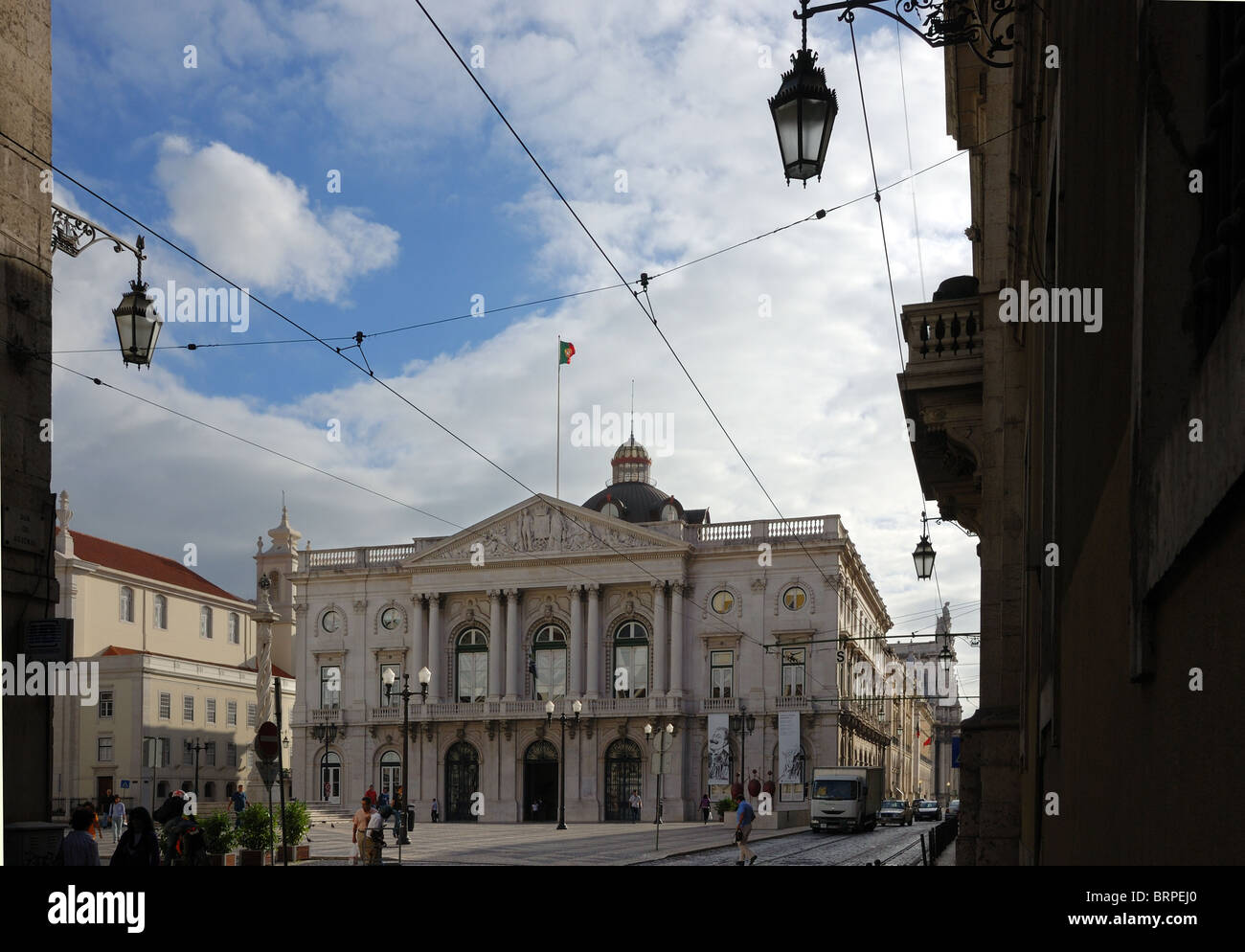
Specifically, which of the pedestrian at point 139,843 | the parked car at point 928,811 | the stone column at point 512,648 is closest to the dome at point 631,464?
the stone column at point 512,648

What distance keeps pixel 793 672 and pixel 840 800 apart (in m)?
19.4

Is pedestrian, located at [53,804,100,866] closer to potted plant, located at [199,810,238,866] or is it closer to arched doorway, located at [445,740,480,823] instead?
potted plant, located at [199,810,238,866]

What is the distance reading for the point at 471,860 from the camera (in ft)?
108

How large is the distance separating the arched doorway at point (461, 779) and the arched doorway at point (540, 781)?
3.15m

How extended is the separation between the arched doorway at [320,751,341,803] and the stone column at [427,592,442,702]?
7.31 m

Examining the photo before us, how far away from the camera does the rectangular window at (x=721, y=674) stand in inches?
2788

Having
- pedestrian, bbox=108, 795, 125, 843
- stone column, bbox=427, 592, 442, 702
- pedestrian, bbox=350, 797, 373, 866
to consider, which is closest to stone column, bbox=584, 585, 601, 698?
stone column, bbox=427, 592, 442, 702

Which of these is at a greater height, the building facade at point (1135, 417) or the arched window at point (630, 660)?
the building facade at point (1135, 417)

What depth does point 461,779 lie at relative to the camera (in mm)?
74125

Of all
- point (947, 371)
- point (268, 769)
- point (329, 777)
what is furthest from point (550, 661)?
point (947, 371)

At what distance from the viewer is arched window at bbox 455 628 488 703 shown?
247ft

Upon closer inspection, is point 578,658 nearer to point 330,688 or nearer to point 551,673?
point 551,673

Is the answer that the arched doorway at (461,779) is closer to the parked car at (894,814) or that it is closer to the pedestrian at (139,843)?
the parked car at (894,814)
